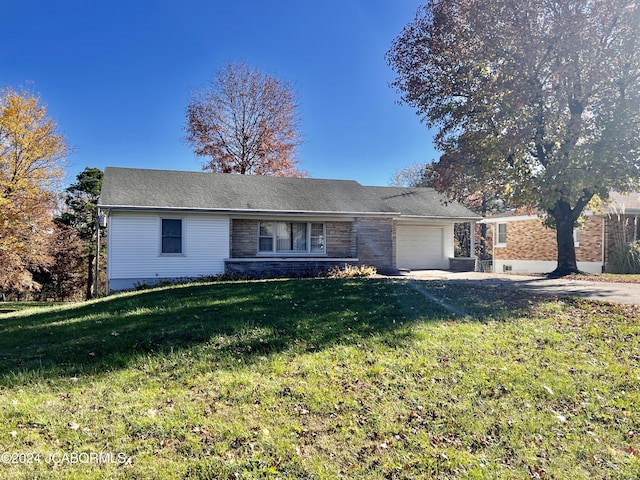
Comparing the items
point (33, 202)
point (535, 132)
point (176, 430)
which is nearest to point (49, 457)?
point (176, 430)

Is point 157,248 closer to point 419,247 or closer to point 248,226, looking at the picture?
point 248,226

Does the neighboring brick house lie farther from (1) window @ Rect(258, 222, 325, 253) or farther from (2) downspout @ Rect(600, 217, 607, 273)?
(1) window @ Rect(258, 222, 325, 253)

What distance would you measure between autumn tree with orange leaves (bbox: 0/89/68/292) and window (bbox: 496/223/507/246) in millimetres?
24758

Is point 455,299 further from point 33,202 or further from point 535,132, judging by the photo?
point 33,202

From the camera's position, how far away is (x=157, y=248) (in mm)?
14859

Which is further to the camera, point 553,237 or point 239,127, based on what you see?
point 239,127

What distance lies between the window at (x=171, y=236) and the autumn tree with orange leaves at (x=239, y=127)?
48.0 feet

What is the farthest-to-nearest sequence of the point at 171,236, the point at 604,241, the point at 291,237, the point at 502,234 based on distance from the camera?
the point at 502,234 → the point at 604,241 → the point at 291,237 → the point at 171,236

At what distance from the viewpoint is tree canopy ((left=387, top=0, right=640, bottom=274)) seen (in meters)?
12.1

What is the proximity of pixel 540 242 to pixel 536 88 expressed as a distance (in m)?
12.3

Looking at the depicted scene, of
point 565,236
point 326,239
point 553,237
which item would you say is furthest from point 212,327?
point 553,237

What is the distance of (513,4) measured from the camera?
40.7ft

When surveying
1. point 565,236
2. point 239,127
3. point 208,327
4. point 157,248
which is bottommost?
point 208,327

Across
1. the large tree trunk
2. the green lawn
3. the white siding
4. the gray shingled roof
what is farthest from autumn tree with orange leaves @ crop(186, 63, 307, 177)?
the green lawn
